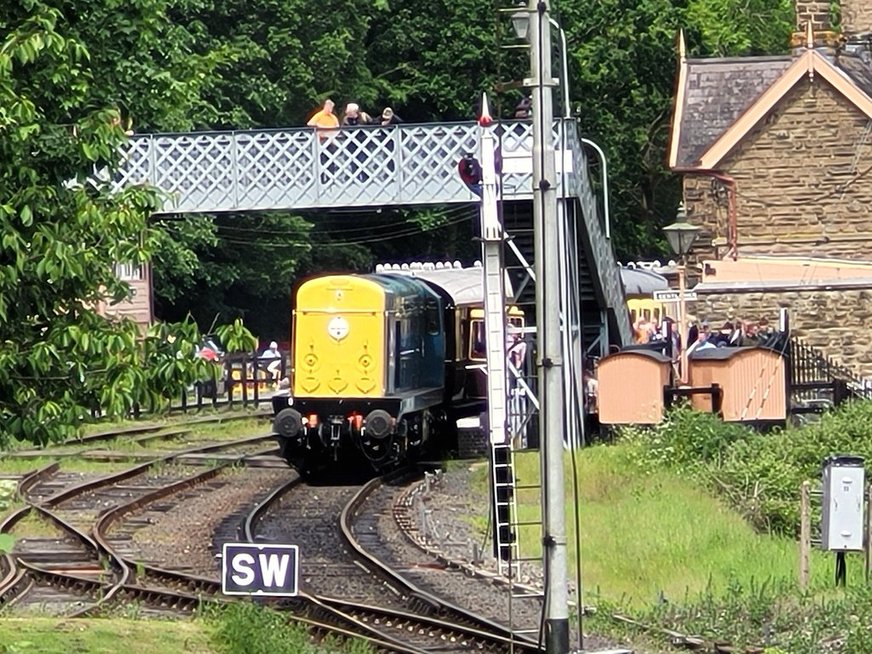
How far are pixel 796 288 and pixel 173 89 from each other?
24.4 meters

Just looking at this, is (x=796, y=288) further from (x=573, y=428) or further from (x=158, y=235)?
(x=158, y=235)

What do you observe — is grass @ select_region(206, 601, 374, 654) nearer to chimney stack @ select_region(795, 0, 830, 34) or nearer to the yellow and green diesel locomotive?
the yellow and green diesel locomotive

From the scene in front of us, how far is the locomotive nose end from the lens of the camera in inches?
1069

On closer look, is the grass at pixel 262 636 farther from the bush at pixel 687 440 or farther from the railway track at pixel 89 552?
the bush at pixel 687 440

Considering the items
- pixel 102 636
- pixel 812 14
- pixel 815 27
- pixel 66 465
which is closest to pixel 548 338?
pixel 102 636

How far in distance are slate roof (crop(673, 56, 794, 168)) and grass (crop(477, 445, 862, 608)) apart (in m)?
17.7

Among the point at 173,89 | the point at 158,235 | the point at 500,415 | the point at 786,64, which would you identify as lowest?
the point at 500,415

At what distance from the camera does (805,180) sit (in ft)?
131

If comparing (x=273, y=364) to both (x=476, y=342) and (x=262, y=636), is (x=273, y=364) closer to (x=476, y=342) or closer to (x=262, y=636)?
(x=476, y=342)

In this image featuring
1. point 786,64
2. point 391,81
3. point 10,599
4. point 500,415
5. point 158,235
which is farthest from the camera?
point 391,81

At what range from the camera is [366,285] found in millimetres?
28000

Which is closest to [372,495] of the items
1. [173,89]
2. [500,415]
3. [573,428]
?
[573,428]

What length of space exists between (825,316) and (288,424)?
12.0 metres

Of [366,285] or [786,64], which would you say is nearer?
[366,285]
